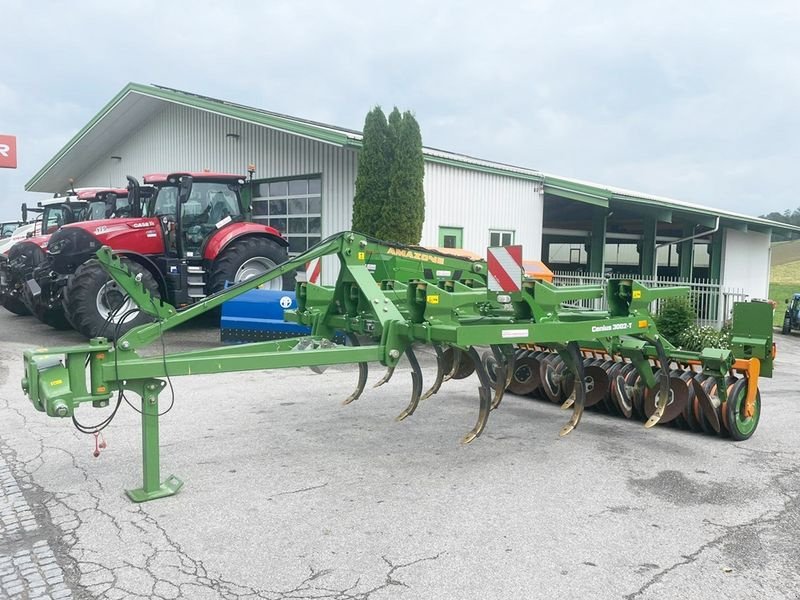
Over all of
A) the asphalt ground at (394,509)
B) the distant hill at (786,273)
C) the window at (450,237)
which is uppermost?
the window at (450,237)

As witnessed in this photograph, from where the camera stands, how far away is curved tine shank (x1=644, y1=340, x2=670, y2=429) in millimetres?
5793

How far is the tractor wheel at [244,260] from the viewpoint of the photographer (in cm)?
1070

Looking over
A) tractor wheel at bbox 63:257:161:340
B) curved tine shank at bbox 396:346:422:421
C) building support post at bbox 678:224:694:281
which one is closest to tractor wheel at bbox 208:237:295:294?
tractor wheel at bbox 63:257:161:340

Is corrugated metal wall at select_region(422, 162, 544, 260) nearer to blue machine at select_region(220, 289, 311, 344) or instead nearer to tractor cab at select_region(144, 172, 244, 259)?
tractor cab at select_region(144, 172, 244, 259)

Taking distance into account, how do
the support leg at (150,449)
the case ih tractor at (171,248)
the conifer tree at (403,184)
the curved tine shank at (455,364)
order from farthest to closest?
the conifer tree at (403,184)
the case ih tractor at (171,248)
the curved tine shank at (455,364)
the support leg at (150,449)

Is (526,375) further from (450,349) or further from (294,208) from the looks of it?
(294,208)

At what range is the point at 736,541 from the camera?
12.4 ft

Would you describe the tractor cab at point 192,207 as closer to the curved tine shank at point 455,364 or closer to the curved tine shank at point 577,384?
the curved tine shank at point 455,364

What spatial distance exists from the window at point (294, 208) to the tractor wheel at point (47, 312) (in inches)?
184

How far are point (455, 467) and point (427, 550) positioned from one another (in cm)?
140

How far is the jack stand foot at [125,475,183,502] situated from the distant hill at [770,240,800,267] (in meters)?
54.5

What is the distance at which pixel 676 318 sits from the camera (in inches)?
434

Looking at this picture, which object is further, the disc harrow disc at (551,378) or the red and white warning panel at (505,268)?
the disc harrow disc at (551,378)

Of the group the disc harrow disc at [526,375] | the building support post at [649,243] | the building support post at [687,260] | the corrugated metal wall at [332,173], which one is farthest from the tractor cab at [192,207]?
the building support post at [687,260]
